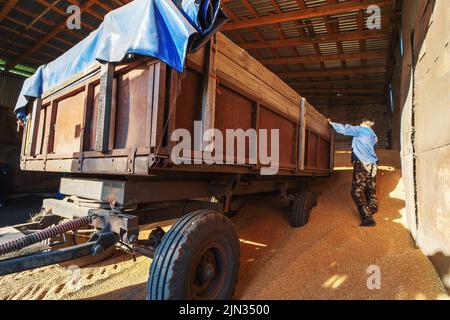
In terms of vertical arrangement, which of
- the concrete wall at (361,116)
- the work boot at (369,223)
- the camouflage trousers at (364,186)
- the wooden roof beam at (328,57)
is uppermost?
the wooden roof beam at (328,57)

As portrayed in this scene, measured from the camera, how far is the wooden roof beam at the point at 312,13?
6887mm

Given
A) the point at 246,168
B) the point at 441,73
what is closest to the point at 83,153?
the point at 246,168

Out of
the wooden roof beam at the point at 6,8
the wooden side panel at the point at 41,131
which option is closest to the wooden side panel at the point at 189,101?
the wooden side panel at the point at 41,131

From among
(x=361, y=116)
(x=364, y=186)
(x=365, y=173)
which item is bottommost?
(x=364, y=186)

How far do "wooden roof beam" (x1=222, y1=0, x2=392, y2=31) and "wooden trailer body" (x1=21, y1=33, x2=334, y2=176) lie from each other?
14.5 feet

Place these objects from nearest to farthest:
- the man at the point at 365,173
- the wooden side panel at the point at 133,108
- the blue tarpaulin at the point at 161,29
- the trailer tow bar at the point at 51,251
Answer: the trailer tow bar at the point at 51,251 → the blue tarpaulin at the point at 161,29 → the wooden side panel at the point at 133,108 → the man at the point at 365,173

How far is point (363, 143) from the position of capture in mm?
5469

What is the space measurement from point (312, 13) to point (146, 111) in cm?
657

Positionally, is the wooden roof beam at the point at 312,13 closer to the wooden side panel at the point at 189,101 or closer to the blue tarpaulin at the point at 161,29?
the blue tarpaulin at the point at 161,29

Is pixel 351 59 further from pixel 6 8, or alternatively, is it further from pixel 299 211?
pixel 6 8

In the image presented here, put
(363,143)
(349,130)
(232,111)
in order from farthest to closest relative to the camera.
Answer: (349,130) → (363,143) → (232,111)

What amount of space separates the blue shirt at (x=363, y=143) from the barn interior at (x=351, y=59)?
1.86ft

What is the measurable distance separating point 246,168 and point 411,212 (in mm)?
2853

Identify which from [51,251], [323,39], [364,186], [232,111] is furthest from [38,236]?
[323,39]
